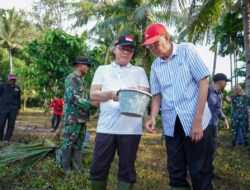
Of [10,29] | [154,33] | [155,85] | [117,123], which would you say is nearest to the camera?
[154,33]

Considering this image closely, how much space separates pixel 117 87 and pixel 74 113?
6.34 ft

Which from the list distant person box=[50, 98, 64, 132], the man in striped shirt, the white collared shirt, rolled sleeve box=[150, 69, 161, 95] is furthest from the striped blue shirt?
distant person box=[50, 98, 64, 132]

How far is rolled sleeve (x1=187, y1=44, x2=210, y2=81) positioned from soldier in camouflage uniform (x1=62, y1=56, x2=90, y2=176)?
237 centimetres

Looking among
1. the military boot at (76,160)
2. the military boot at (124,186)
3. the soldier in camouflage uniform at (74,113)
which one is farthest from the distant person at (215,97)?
the military boot at (124,186)

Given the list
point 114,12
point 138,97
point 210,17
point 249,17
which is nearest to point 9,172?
point 138,97

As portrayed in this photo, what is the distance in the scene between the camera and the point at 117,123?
338 centimetres

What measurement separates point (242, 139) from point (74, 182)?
20.3 ft

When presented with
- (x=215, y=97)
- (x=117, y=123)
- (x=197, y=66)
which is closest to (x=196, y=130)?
(x=197, y=66)

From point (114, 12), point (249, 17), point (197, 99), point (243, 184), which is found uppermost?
point (114, 12)

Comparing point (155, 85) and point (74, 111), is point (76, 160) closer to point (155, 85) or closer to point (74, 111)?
point (74, 111)

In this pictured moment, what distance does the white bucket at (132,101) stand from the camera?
3143 millimetres

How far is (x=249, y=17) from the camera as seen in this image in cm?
826

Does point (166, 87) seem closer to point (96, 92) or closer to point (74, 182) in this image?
point (96, 92)

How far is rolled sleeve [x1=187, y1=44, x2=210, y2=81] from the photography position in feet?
9.66
